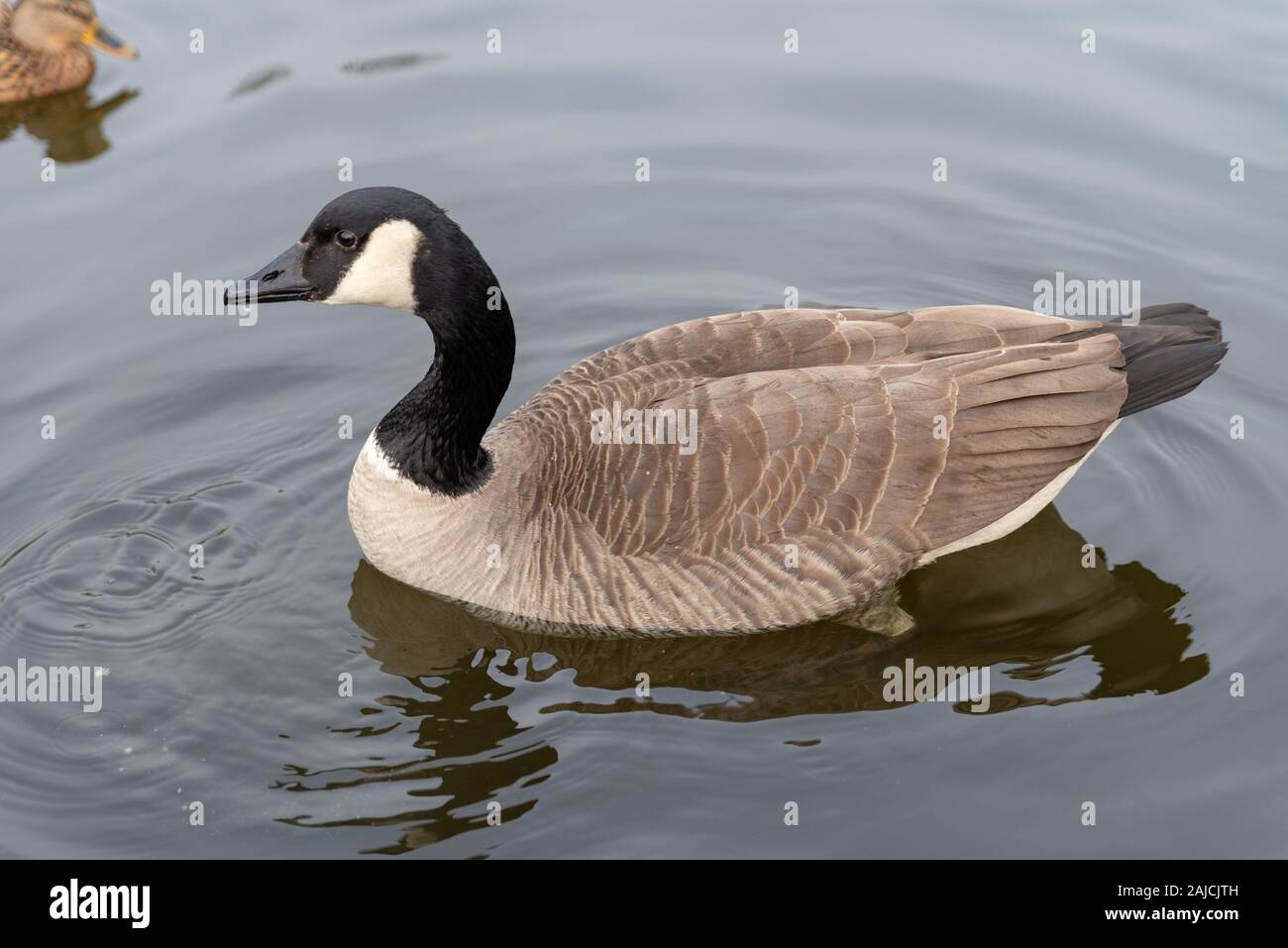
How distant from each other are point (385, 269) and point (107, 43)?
25.8ft

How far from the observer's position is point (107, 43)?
46.1 feet

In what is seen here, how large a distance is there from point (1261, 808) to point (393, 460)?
503 centimetres

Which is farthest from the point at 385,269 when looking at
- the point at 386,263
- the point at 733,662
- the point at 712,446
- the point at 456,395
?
the point at 733,662

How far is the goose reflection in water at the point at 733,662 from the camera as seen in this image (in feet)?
24.5

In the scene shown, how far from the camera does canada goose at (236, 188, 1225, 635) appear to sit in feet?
26.0

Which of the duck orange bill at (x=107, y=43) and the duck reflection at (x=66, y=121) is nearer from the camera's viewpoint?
the duck reflection at (x=66, y=121)

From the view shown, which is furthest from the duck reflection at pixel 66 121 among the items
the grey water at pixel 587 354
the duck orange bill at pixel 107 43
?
the duck orange bill at pixel 107 43

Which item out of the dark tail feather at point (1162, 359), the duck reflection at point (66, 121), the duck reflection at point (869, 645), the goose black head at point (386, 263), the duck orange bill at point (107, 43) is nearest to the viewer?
the goose black head at point (386, 263)

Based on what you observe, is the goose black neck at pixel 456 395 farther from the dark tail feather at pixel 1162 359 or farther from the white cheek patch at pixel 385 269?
the dark tail feather at pixel 1162 359

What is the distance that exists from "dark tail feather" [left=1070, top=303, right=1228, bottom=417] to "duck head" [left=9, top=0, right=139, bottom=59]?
1013 centimetres

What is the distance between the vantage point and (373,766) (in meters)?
7.45

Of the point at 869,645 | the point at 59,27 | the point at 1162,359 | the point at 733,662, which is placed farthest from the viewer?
the point at 59,27

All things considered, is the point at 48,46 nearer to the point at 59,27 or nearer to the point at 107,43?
the point at 59,27

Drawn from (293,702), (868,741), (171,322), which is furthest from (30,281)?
(868,741)
